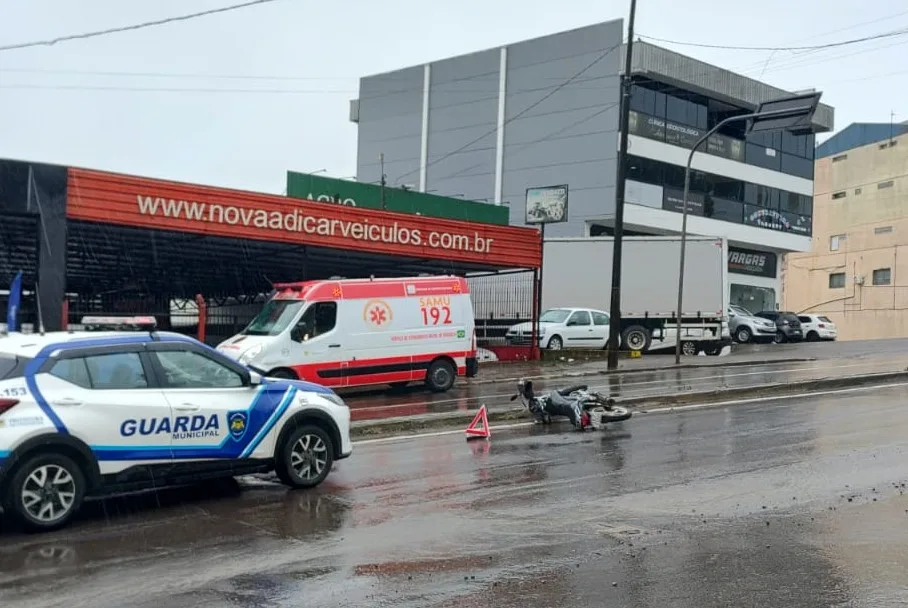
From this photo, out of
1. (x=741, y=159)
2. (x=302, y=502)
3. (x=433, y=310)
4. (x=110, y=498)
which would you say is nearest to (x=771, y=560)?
(x=302, y=502)

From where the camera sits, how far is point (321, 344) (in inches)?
640

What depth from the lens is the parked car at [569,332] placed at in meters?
27.5

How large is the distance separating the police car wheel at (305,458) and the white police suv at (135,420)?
11 millimetres

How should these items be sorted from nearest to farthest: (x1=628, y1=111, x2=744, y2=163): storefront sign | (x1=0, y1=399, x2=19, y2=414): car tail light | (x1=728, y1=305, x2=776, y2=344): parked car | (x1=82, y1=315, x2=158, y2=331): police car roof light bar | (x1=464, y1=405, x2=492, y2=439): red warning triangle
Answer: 1. (x1=0, y1=399, x2=19, y2=414): car tail light
2. (x1=82, y1=315, x2=158, y2=331): police car roof light bar
3. (x1=464, y1=405, x2=492, y2=439): red warning triangle
4. (x1=728, y1=305, x2=776, y2=344): parked car
5. (x1=628, y1=111, x2=744, y2=163): storefront sign

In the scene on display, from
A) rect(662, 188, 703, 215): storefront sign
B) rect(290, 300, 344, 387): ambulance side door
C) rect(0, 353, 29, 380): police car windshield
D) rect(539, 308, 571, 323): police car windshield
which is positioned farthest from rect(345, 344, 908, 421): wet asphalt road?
rect(662, 188, 703, 215): storefront sign

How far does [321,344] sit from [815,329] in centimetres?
3030

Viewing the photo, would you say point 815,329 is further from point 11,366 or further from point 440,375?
point 11,366

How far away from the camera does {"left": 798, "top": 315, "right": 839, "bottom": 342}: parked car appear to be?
39438mm

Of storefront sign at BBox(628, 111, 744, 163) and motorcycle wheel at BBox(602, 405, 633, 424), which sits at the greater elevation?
storefront sign at BBox(628, 111, 744, 163)

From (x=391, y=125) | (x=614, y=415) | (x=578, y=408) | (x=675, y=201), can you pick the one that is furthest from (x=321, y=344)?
(x=391, y=125)

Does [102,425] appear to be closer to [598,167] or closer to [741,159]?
[598,167]

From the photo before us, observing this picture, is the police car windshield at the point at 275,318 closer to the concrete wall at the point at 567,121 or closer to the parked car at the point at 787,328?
the parked car at the point at 787,328

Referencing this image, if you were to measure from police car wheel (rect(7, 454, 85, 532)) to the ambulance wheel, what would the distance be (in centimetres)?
1133

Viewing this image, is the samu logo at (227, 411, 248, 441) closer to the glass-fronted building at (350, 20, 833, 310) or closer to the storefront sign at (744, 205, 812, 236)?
the glass-fronted building at (350, 20, 833, 310)
